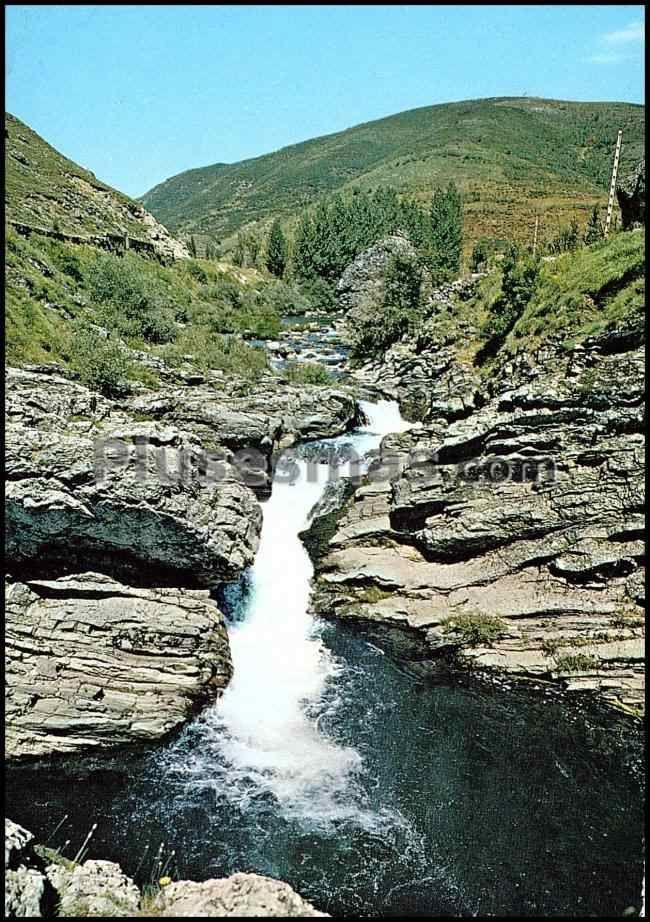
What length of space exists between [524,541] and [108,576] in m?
12.2

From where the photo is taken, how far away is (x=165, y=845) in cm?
1243

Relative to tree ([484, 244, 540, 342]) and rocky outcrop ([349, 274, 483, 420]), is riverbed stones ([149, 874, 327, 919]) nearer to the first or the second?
rocky outcrop ([349, 274, 483, 420])

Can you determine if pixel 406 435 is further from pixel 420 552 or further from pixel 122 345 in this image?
pixel 122 345

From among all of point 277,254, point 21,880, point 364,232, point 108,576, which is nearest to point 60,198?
point 277,254

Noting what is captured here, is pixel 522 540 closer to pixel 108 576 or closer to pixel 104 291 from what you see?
pixel 108 576

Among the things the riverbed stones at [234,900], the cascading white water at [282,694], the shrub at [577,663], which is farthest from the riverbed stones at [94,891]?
the shrub at [577,663]

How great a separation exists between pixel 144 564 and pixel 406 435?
14.8 metres

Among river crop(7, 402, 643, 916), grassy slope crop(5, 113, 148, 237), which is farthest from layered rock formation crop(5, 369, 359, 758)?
grassy slope crop(5, 113, 148, 237)

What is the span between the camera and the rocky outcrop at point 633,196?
26.4 m

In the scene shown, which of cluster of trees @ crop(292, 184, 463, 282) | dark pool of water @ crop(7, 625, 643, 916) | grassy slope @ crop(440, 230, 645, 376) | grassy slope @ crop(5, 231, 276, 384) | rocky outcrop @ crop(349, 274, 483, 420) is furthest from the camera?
cluster of trees @ crop(292, 184, 463, 282)

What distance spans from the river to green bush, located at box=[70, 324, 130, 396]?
1354 cm

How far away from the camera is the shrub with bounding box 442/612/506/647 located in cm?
1798

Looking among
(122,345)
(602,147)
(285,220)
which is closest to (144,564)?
(122,345)

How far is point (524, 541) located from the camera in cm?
1945
